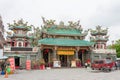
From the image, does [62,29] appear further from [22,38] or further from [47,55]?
[22,38]

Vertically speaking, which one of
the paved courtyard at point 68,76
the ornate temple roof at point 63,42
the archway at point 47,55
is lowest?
the paved courtyard at point 68,76

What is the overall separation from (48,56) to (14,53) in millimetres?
7895

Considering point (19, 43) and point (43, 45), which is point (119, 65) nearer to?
point (43, 45)

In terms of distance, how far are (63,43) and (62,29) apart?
4.73 metres

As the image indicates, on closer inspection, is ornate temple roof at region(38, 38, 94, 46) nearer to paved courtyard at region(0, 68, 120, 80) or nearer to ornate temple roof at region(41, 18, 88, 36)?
ornate temple roof at region(41, 18, 88, 36)

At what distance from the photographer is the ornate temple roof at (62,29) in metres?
49.6

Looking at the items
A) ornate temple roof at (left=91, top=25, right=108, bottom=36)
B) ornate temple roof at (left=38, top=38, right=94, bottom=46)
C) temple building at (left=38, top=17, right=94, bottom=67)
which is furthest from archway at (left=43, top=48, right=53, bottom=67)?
ornate temple roof at (left=91, top=25, right=108, bottom=36)

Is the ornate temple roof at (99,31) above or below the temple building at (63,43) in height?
above

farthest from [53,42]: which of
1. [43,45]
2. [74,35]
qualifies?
[74,35]

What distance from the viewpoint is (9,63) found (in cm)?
3306

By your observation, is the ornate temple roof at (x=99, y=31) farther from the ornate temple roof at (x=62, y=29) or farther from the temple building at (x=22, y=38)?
the temple building at (x=22, y=38)

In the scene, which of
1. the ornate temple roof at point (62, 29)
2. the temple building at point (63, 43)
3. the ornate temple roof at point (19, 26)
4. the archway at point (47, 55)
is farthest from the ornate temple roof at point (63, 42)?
the ornate temple roof at point (19, 26)

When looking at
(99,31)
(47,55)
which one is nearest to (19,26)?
(47,55)

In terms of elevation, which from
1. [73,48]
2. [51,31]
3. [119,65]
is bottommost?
[119,65]
